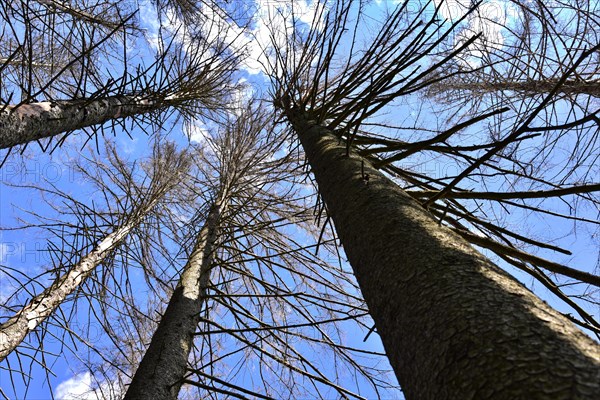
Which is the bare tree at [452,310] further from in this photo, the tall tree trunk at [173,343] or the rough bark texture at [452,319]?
the tall tree trunk at [173,343]

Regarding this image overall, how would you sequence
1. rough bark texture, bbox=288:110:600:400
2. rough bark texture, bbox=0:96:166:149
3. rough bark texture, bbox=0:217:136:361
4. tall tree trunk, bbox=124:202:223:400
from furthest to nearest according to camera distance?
rough bark texture, bbox=0:217:136:361
rough bark texture, bbox=0:96:166:149
tall tree trunk, bbox=124:202:223:400
rough bark texture, bbox=288:110:600:400

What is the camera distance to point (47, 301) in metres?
3.66

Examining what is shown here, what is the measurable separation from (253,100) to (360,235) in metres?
4.77

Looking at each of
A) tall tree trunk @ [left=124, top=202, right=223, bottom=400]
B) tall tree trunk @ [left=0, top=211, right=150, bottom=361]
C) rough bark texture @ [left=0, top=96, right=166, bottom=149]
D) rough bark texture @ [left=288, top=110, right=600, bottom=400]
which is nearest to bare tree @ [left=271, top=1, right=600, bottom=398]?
rough bark texture @ [left=288, top=110, right=600, bottom=400]

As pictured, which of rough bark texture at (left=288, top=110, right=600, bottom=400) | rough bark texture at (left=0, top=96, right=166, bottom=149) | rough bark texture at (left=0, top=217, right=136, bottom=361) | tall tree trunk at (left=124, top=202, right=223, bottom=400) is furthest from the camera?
rough bark texture at (left=0, top=217, right=136, bottom=361)

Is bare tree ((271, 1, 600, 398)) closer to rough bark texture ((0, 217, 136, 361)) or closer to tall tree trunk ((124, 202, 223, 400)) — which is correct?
tall tree trunk ((124, 202, 223, 400))

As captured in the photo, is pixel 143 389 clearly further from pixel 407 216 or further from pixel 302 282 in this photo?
pixel 302 282

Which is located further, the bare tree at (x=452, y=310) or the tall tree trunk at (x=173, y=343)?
the tall tree trunk at (x=173, y=343)

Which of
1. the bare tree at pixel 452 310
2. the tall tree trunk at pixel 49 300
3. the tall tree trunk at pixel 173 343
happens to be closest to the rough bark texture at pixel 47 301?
the tall tree trunk at pixel 49 300

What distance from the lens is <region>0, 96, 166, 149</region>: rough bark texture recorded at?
255 cm

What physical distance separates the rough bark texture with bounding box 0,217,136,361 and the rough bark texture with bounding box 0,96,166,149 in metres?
1.11

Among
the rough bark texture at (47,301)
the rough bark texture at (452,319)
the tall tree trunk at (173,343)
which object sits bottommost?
the rough bark texture at (452,319)

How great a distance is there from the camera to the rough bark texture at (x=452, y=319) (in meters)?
0.63

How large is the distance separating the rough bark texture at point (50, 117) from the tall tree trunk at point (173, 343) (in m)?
1.36
